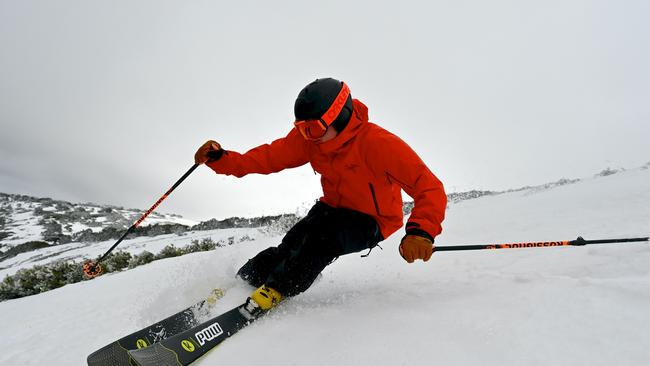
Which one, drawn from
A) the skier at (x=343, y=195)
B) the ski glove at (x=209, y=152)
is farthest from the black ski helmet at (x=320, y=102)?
the ski glove at (x=209, y=152)

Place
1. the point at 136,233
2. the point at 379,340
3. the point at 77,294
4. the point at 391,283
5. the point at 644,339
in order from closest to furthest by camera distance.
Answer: the point at 644,339, the point at 379,340, the point at 391,283, the point at 77,294, the point at 136,233

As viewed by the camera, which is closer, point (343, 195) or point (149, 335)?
point (149, 335)

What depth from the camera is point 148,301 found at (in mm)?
3916

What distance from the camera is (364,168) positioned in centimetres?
319

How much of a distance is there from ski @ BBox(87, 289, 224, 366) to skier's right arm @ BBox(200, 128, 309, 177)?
1.33m

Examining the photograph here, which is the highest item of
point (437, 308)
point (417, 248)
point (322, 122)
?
point (322, 122)

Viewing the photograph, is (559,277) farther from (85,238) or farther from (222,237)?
(85,238)

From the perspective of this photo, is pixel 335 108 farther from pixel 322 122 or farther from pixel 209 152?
pixel 209 152

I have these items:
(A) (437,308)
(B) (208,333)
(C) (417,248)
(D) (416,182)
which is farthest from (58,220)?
(A) (437,308)

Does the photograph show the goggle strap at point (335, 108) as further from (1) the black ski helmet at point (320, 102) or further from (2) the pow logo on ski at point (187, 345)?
(2) the pow logo on ski at point (187, 345)

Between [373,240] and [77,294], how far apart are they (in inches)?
181

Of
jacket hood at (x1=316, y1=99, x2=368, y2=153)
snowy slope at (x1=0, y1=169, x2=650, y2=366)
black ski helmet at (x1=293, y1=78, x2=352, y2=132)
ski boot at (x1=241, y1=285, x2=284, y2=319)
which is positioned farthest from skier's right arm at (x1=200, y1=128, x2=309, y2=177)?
ski boot at (x1=241, y1=285, x2=284, y2=319)

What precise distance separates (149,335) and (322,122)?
2.27 metres

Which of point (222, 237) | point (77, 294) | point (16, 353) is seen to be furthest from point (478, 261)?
point (222, 237)
